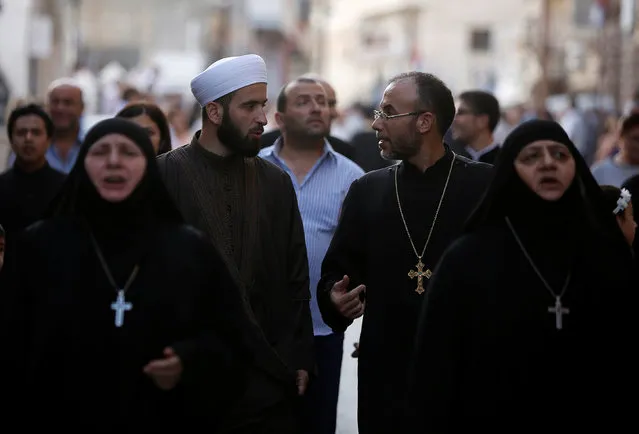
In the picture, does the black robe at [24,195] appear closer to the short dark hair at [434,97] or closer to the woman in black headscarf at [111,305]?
the short dark hair at [434,97]

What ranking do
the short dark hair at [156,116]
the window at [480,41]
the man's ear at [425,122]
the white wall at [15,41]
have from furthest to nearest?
the window at [480,41]
the white wall at [15,41]
the short dark hair at [156,116]
the man's ear at [425,122]

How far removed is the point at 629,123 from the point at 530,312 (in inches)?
234

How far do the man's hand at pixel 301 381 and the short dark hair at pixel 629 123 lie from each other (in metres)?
4.90

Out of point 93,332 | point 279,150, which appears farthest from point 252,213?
point 279,150

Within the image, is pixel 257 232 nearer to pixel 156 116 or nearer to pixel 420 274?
pixel 420 274

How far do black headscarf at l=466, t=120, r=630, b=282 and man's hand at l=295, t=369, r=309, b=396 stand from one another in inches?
57.5

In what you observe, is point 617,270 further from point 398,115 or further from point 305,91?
point 305,91

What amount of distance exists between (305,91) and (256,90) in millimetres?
2214

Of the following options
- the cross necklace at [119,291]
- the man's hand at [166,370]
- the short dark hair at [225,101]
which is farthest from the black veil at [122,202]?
the short dark hair at [225,101]

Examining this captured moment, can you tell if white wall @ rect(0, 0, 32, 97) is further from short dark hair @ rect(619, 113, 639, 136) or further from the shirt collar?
the shirt collar

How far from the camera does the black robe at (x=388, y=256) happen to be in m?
6.56

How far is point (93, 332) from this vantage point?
5.12 meters

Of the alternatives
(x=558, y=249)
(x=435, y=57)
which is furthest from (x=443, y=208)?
(x=435, y=57)

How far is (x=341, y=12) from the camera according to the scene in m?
112
